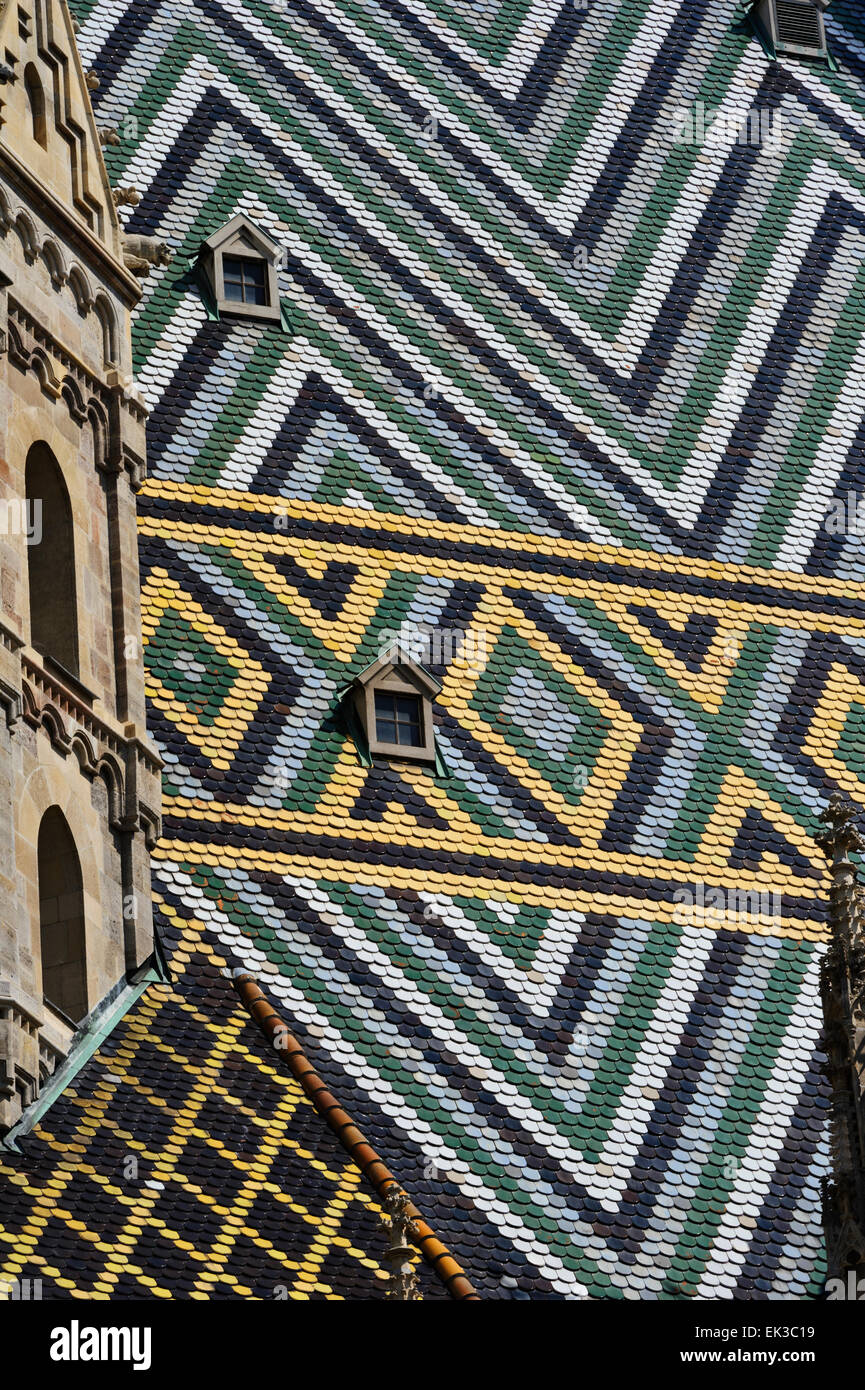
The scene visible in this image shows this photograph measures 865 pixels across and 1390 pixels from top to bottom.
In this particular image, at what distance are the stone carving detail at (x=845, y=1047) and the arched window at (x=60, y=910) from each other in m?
3.75

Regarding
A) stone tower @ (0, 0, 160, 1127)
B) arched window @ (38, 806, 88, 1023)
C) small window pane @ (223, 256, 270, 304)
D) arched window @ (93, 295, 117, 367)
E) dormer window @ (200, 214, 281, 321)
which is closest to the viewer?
stone tower @ (0, 0, 160, 1127)

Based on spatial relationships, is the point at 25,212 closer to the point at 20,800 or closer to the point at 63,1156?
the point at 20,800

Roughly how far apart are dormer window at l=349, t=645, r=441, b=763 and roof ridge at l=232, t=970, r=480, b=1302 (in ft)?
8.25

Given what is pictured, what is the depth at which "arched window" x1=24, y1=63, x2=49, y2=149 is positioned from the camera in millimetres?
21531

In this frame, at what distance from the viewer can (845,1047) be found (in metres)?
18.6

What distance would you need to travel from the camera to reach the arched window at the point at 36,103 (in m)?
21.5

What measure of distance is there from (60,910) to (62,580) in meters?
1.91
